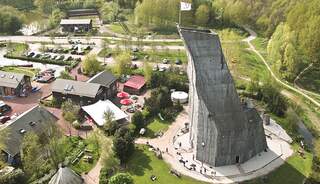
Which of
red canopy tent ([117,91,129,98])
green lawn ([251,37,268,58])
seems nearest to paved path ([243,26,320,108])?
green lawn ([251,37,268,58])

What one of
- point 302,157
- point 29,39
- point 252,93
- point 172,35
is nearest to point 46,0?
point 29,39

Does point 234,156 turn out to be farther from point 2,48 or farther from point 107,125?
point 2,48

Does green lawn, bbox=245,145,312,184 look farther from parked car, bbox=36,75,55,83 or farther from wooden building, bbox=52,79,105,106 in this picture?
parked car, bbox=36,75,55,83

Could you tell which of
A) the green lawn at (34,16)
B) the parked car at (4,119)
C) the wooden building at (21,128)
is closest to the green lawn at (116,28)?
the green lawn at (34,16)

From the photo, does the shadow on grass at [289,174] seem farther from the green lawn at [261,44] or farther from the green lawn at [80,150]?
the green lawn at [261,44]

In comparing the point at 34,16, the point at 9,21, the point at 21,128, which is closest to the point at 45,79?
the point at 21,128

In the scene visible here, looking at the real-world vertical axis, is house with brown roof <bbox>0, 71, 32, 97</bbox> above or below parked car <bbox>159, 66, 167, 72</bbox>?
below
